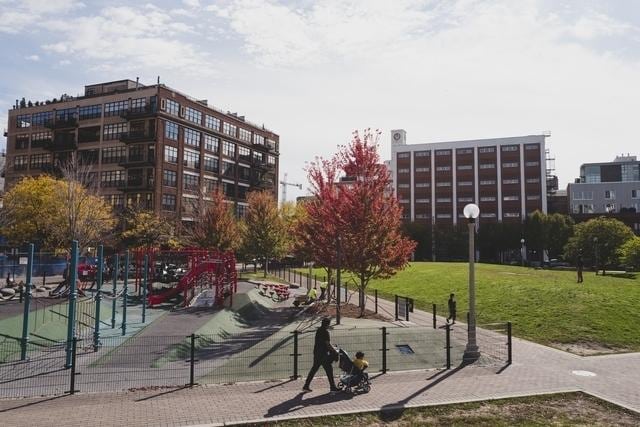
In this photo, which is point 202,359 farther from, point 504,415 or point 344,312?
point 344,312

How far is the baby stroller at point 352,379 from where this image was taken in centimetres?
1173

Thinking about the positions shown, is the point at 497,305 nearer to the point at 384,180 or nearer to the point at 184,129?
the point at 384,180

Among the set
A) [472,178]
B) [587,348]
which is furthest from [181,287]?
[472,178]

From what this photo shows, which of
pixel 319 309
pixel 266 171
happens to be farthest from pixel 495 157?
pixel 319 309

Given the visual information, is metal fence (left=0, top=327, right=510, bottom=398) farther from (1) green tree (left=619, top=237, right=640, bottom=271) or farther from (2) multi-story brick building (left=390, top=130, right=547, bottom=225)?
(2) multi-story brick building (left=390, top=130, right=547, bottom=225)

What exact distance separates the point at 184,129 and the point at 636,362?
66.8 metres

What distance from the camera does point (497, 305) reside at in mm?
25625

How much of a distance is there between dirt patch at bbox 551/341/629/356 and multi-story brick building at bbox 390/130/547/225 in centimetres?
7816

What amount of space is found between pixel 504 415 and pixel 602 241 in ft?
193

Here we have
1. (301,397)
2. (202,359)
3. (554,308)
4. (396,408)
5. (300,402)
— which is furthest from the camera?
(554,308)

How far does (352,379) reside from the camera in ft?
38.7

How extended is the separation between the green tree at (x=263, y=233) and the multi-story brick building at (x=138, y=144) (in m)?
19.2

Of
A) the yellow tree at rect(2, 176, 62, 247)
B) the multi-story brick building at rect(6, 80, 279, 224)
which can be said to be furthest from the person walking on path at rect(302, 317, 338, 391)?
the multi-story brick building at rect(6, 80, 279, 224)

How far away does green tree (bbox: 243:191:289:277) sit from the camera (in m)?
50.7
